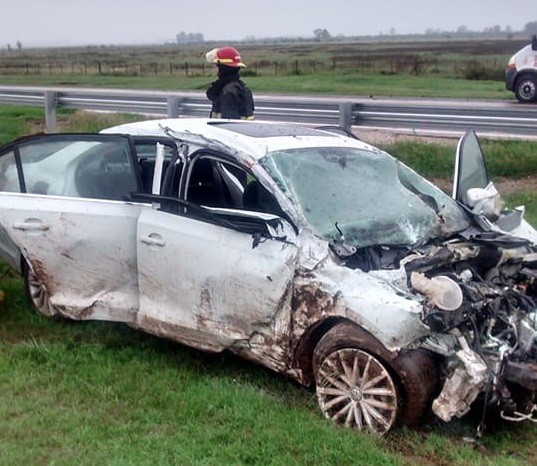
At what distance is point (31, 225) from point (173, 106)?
8.10 meters

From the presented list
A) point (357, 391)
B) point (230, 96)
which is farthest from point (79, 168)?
point (357, 391)

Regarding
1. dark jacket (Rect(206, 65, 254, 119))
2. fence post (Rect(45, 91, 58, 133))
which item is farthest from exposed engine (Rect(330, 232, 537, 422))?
fence post (Rect(45, 91, 58, 133))

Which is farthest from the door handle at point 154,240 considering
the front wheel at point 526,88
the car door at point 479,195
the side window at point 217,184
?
the front wheel at point 526,88

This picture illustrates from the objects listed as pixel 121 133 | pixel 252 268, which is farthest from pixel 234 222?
pixel 121 133

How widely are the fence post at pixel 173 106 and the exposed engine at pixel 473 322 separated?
927cm

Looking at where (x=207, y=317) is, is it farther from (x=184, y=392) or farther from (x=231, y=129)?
(x=231, y=129)

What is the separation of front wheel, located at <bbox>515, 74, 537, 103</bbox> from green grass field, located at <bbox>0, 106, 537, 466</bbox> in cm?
1630

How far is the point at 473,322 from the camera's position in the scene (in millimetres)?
4621

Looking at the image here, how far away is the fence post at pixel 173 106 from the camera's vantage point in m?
13.9

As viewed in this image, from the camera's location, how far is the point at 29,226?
6.11 metres

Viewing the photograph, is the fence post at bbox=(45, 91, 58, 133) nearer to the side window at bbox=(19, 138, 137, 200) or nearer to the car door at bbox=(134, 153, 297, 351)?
the side window at bbox=(19, 138, 137, 200)

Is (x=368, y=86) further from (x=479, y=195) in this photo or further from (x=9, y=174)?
(x=479, y=195)

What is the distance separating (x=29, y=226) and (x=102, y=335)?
0.93 m

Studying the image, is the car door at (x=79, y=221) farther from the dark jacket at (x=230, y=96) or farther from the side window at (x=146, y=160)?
the dark jacket at (x=230, y=96)
